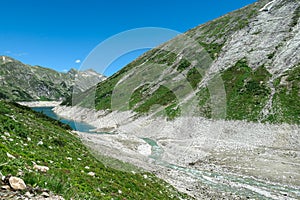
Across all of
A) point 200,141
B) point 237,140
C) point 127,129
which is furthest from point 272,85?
point 127,129

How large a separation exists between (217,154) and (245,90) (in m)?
33.4

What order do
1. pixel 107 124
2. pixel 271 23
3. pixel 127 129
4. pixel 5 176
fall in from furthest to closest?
pixel 271 23 → pixel 107 124 → pixel 127 129 → pixel 5 176

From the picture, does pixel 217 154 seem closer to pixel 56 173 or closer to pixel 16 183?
pixel 56 173

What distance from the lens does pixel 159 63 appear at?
126 meters

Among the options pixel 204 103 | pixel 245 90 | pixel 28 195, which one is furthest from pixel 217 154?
pixel 28 195

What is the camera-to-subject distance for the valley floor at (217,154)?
25328 mm

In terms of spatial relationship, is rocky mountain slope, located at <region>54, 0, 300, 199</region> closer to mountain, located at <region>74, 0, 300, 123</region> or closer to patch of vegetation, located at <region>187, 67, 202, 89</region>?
mountain, located at <region>74, 0, 300, 123</region>

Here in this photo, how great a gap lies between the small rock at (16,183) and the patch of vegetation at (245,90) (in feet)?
178

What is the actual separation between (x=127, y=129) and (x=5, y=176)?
6405 centimetres

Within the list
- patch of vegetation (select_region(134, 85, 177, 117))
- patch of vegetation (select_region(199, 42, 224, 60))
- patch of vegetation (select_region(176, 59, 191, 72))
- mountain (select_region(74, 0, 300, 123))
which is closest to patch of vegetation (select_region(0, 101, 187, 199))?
mountain (select_region(74, 0, 300, 123))

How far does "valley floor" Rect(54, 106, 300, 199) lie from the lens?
25.3 m

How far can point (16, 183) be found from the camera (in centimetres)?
735

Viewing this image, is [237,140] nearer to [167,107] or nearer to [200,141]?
[200,141]

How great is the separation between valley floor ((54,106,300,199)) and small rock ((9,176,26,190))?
17.6 metres
